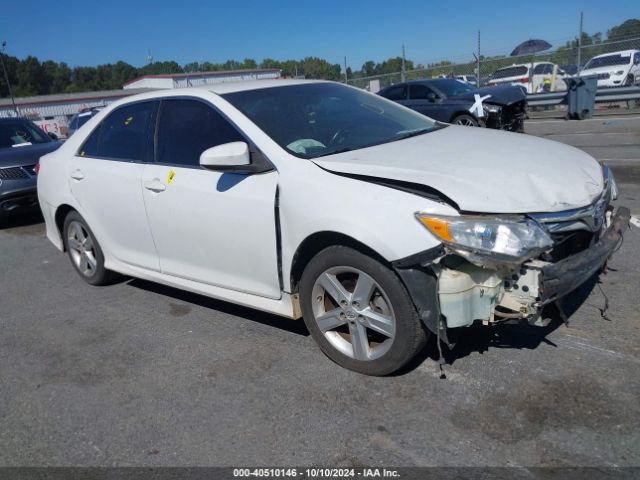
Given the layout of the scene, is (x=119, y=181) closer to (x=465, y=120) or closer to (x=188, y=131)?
(x=188, y=131)

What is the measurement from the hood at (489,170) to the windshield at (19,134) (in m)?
7.58

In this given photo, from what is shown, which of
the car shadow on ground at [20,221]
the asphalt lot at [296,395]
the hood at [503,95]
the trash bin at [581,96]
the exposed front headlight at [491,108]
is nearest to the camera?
the asphalt lot at [296,395]

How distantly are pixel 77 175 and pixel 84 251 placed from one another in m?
0.76

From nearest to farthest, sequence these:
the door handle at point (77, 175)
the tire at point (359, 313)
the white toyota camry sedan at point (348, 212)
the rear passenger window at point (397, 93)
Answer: the white toyota camry sedan at point (348, 212)
the tire at point (359, 313)
the door handle at point (77, 175)
the rear passenger window at point (397, 93)

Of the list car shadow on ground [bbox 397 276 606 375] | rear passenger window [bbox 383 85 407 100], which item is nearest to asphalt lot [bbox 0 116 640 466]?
car shadow on ground [bbox 397 276 606 375]

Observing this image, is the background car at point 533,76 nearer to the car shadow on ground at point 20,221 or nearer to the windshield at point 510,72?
the windshield at point 510,72

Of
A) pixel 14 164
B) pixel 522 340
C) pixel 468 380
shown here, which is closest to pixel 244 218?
pixel 468 380

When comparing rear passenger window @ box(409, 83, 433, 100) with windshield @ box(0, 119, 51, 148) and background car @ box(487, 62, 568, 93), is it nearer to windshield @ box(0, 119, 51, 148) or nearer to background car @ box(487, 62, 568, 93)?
windshield @ box(0, 119, 51, 148)

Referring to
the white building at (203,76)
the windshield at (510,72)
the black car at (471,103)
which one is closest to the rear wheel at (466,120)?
the black car at (471,103)

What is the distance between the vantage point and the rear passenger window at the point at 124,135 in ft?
14.2

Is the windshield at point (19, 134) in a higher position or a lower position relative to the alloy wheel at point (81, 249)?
higher

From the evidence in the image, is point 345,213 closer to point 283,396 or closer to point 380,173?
point 380,173

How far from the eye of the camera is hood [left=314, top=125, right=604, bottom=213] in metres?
2.82

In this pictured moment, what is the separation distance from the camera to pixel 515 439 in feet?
8.52
